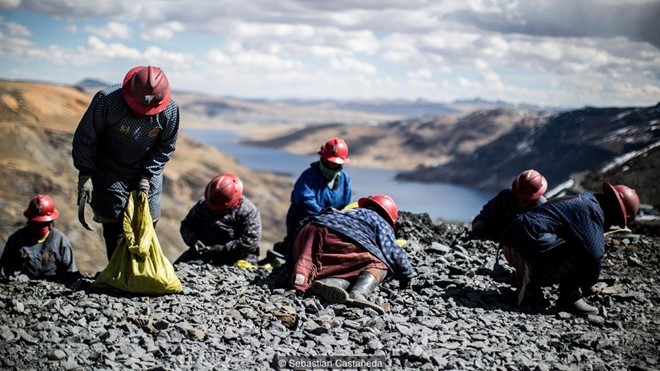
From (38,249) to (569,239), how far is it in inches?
236

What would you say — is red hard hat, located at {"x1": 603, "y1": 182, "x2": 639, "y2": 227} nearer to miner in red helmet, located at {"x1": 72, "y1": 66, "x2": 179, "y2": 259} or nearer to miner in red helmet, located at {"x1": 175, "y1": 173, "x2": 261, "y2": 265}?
miner in red helmet, located at {"x1": 175, "y1": 173, "x2": 261, "y2": 265}

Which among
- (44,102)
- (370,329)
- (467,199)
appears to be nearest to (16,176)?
(44,102)

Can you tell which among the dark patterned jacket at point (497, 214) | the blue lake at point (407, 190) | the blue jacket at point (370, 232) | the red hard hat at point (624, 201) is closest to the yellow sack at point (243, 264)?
the blue jacket at point (370, 232)

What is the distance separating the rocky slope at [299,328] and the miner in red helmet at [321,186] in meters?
1.26

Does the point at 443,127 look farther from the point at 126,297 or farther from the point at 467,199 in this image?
the point at 126,297

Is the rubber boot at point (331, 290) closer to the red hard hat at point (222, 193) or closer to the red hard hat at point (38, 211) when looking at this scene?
the red hard hat at point (222, 193)

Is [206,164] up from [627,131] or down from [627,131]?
down

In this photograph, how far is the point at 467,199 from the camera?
232ft

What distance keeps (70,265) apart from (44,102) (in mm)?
25357

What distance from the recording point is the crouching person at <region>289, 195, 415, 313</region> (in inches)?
230

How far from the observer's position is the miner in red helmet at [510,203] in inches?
280

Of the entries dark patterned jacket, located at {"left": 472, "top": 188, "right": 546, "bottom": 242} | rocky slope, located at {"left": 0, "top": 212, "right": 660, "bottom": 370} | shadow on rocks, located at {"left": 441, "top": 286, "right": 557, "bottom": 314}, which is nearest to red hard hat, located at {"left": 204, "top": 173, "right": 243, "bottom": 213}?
rocky slope, located at {"left": 0, "top": 212, "right": 660, "bottom": 370}

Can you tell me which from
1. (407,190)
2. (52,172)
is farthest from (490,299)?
(407,190)

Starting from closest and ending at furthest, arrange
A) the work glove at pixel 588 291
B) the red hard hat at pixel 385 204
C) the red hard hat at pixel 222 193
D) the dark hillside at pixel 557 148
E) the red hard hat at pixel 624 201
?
the red hard hat at pixel 624 201
the work glove at pixel 588 291
the red hard hat at pixel 385 204
the red hard hat at pixel 222 193
the dark hillside at pixel 557 148
